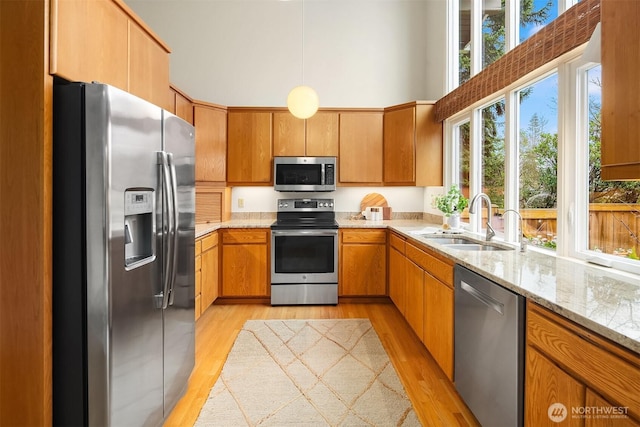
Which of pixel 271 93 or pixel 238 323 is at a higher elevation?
pixel 271 93

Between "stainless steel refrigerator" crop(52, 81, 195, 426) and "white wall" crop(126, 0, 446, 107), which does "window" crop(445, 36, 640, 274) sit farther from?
"stainless steel refrigerator" crop(52, 81, 195, 426)

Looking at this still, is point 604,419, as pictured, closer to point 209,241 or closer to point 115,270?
point 115,270

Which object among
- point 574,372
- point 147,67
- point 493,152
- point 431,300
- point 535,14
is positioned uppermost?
point 535,14

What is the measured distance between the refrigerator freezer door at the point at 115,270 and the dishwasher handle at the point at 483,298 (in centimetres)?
158

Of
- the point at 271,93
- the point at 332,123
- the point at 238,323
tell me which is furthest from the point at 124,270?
the point at 271,93

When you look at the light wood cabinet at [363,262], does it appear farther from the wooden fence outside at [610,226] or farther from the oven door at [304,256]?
the wooden fence outside at [610,226]

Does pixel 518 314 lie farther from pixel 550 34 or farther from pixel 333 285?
pixel 333 285

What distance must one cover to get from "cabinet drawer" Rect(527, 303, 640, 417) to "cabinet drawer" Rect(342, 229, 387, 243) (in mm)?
2660

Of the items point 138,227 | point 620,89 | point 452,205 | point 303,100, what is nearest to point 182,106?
point 303,100

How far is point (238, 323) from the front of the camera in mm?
3467

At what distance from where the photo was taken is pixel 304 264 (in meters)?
4.00

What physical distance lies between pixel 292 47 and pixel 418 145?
2010 millimetres

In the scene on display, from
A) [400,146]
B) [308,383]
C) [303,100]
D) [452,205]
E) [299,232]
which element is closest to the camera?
[308,383]
